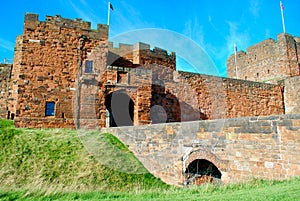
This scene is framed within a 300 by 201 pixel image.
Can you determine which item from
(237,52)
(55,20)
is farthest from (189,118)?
(237,52)

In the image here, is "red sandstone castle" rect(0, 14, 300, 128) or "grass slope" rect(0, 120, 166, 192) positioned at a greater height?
"red sandstone castle" rect(0, 14, 300, 128)

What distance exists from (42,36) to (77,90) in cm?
368

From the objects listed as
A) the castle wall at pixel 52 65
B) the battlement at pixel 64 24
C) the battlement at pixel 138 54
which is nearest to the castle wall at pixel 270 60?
the battlement at pixel 138 54

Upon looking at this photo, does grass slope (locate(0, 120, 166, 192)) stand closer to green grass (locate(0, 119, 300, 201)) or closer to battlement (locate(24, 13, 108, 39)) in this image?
green grass (locate(0, 119, 300, 201))

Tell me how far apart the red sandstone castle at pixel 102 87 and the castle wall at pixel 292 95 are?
79mm

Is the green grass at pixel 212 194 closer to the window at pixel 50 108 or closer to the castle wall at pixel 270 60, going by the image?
the window at pixel 50 108

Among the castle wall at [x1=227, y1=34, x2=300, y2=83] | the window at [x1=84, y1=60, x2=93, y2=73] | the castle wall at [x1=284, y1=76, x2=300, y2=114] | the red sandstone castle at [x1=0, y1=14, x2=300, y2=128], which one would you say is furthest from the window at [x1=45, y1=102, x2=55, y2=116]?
the castle wall at [x1=227, y1=34, x2=300, y2=83]

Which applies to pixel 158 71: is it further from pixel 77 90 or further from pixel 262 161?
pixel 262 161

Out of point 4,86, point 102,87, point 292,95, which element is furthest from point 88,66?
point 292,95

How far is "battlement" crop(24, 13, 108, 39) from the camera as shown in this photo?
44.9 ft

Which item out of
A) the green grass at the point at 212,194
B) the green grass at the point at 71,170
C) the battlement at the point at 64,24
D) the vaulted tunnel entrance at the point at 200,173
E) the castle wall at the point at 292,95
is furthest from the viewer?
the castle wall at the point at 292,95

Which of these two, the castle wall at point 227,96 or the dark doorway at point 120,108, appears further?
the castle wall at point 227,96

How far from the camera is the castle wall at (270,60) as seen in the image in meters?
23.3

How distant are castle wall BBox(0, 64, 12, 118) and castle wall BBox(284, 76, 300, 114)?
22502 millimetres
